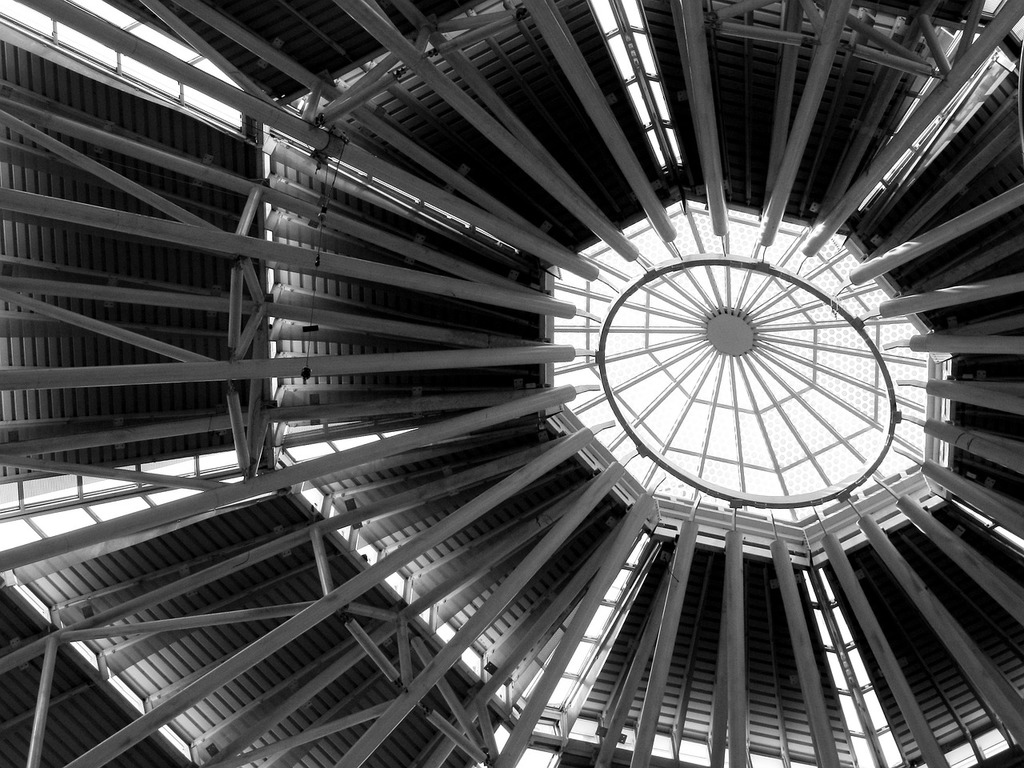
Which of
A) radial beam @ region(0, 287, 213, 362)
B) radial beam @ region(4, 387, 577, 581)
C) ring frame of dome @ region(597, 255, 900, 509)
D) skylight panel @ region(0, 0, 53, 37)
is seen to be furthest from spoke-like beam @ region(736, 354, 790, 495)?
skylight panel @ region(0, 0, 53, 37)

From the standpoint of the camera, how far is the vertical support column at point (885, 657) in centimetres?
2097

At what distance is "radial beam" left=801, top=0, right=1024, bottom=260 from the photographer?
50.8ft

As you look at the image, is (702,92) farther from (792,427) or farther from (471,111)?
(792,427)

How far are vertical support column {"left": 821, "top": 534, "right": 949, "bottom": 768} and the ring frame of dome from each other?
138cm

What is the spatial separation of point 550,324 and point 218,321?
705 cm

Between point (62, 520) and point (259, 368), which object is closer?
point (259, 368)

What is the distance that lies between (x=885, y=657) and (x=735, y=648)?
9.78ft

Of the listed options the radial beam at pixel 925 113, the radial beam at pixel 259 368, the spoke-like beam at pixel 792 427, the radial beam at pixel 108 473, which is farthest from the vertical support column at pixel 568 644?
the radial beam at pixel 108 473

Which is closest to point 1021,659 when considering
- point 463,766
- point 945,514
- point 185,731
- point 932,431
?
point 945,514

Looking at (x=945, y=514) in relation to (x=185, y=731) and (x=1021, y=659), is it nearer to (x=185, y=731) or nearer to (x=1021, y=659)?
(x=1021, y=659)

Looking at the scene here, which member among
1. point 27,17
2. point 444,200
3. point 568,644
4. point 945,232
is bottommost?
point 568,644

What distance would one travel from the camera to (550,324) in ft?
78.0

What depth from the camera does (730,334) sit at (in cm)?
2502

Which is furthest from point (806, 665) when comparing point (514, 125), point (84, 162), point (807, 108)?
point (84, 162)
